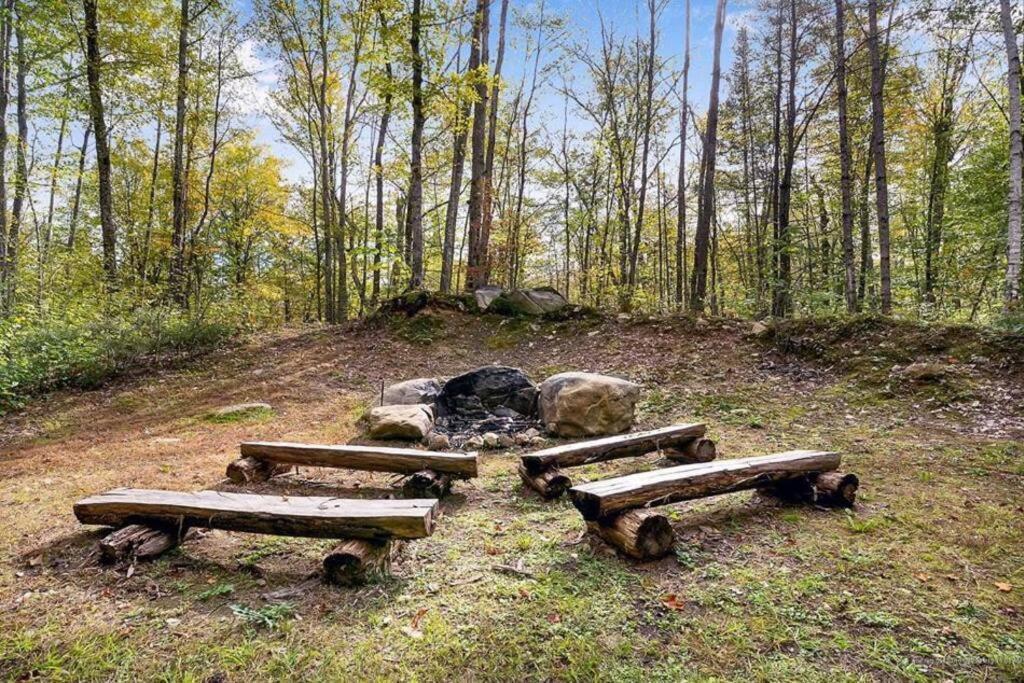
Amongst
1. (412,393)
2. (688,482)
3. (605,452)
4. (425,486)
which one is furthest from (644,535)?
(412,393)

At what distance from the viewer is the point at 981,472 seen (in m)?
3.87

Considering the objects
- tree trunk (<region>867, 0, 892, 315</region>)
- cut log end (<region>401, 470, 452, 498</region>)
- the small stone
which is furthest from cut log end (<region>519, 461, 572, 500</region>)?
tree trunk (<region>867, 0, 892, 315</region>)

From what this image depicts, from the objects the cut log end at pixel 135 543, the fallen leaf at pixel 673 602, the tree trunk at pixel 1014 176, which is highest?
the tree trunk at pixel 1014 176

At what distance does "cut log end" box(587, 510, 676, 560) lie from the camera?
110 inches

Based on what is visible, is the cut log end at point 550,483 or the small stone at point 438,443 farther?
the small stone at point 438,443

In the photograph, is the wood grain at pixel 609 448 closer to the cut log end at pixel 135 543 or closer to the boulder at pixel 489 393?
the boulder at pixel 489 393

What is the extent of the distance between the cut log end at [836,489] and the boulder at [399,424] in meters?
3.96

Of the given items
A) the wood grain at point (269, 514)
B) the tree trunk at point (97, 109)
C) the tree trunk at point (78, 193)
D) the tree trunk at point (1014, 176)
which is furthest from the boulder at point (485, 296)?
the tree trunk at point (78, 193)

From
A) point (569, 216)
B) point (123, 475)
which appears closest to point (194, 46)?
point (569, 216)

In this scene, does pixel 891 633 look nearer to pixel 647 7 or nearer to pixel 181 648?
pixel 181 648

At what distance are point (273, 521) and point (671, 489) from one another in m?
2.52

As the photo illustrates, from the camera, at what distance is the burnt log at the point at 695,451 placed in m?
4.60

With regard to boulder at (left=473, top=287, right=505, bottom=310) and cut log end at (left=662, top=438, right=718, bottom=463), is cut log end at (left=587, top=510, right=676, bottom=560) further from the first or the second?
boulder at (left=473, top=287, right=505, bottom=310)

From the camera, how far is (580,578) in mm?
2672
